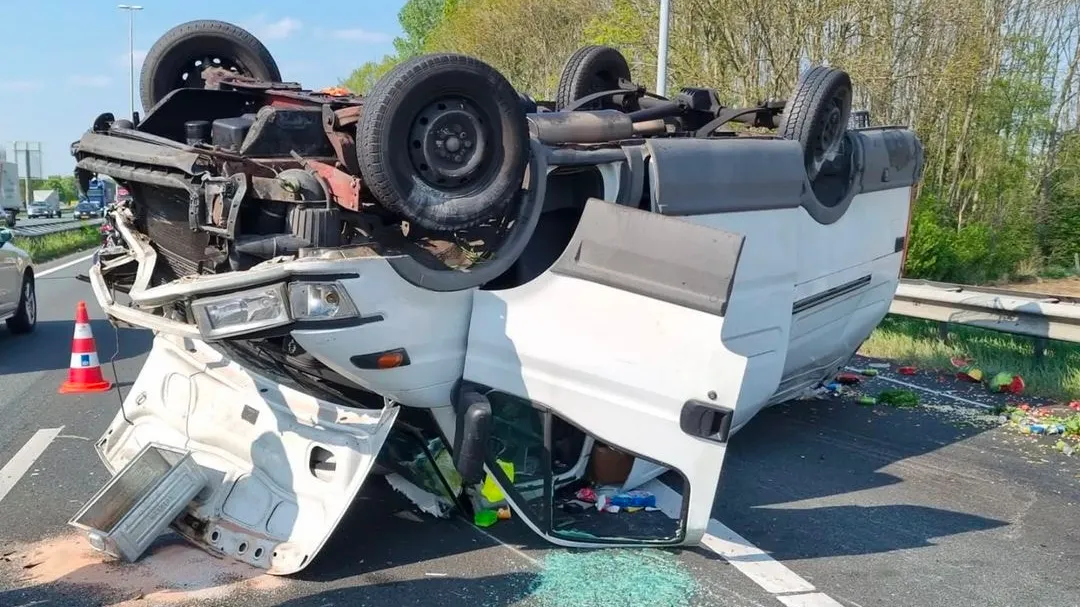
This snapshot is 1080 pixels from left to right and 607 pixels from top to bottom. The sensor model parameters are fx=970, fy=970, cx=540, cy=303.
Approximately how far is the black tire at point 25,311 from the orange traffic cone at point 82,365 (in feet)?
10.1

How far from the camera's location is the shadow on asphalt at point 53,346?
8.55 m

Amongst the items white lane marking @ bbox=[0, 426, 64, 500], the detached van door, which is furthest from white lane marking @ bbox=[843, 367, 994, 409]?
white lane marking @ bbox=[0, 426, 64, 500]

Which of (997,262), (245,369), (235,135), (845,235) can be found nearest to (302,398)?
(245,369)

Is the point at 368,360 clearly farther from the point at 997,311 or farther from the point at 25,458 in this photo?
the point at 997,311

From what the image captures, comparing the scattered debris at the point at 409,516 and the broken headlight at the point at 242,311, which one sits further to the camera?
the scattered debris at the point at 409,516

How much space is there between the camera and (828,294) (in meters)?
5.38

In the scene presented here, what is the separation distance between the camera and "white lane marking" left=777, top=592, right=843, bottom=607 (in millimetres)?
3627

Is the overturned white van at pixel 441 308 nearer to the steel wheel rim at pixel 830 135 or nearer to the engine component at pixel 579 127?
the engine component at pixel 579 127

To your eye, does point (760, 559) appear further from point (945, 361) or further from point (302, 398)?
point (945, 361)

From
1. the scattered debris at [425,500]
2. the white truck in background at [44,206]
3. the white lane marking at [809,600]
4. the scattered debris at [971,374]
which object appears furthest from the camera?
the white truck in background at [44,206]

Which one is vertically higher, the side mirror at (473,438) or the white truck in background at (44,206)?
the side mirror at (473,438)

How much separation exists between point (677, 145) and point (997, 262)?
19.2m

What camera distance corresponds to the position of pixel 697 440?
3635mm

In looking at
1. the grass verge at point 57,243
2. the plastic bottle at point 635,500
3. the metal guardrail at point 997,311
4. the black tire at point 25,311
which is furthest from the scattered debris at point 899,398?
the grass verge at point 57,243
